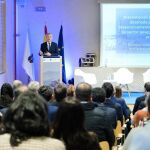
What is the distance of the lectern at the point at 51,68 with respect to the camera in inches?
377

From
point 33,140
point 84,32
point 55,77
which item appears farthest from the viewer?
point 84,32

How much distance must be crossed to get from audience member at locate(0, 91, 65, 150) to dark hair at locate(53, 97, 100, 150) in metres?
0.30

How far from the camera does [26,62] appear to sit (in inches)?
435

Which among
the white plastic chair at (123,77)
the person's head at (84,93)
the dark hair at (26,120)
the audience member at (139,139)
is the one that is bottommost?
the white plastic chair at (123,77)

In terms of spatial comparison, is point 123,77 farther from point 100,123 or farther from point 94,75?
point 100,123

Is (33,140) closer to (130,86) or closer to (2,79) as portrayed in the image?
(2,79)

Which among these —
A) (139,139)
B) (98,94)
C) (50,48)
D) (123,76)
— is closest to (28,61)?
(50,48)

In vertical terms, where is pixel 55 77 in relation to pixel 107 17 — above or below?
below

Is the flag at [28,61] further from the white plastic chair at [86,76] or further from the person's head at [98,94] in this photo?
the person's head at [98,94]

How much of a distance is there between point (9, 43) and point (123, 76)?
303 centimetres

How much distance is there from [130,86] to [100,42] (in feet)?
4.86

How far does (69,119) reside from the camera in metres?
2.07

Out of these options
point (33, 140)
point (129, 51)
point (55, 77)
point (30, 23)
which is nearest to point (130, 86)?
point (129, 51)

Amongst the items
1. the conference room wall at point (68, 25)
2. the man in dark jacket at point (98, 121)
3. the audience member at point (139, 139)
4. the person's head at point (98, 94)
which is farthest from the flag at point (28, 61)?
the audience member at point (139, 139)
